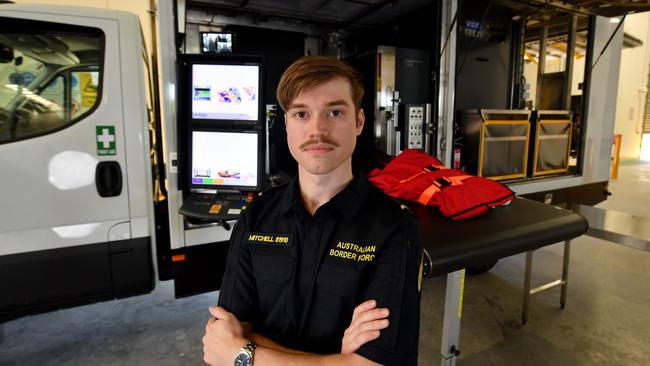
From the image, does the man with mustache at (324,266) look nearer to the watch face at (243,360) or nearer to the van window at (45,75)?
the watch face at (243,360)

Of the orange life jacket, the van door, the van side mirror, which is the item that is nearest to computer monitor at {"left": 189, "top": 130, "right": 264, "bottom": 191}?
the van door

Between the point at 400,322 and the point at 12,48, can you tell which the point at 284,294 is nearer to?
the point at 400,322

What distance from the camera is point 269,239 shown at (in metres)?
1.05

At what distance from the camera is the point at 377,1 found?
3486 millimetres

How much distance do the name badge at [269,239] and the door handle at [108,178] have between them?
1487 millimetres

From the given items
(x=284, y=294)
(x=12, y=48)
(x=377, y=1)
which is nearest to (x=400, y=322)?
(x=284, y=294)

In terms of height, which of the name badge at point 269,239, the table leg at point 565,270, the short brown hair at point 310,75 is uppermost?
the short brown hair at point 310,75

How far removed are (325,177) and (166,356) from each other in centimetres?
195

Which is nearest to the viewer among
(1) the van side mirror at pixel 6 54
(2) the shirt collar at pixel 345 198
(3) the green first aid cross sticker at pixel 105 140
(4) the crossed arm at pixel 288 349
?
(4) the crossed arm at pixel 288 349

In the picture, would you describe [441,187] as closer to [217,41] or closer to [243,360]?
[243,360]

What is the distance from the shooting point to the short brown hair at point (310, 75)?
0.96 meters

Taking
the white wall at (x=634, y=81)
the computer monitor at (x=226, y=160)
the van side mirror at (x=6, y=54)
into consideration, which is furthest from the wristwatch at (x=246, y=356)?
the white wall at (x=634, y=81)

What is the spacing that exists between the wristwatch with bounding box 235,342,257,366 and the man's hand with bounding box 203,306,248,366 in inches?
0.4

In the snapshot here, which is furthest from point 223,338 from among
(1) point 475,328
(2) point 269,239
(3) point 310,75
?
(1) point 475,328
